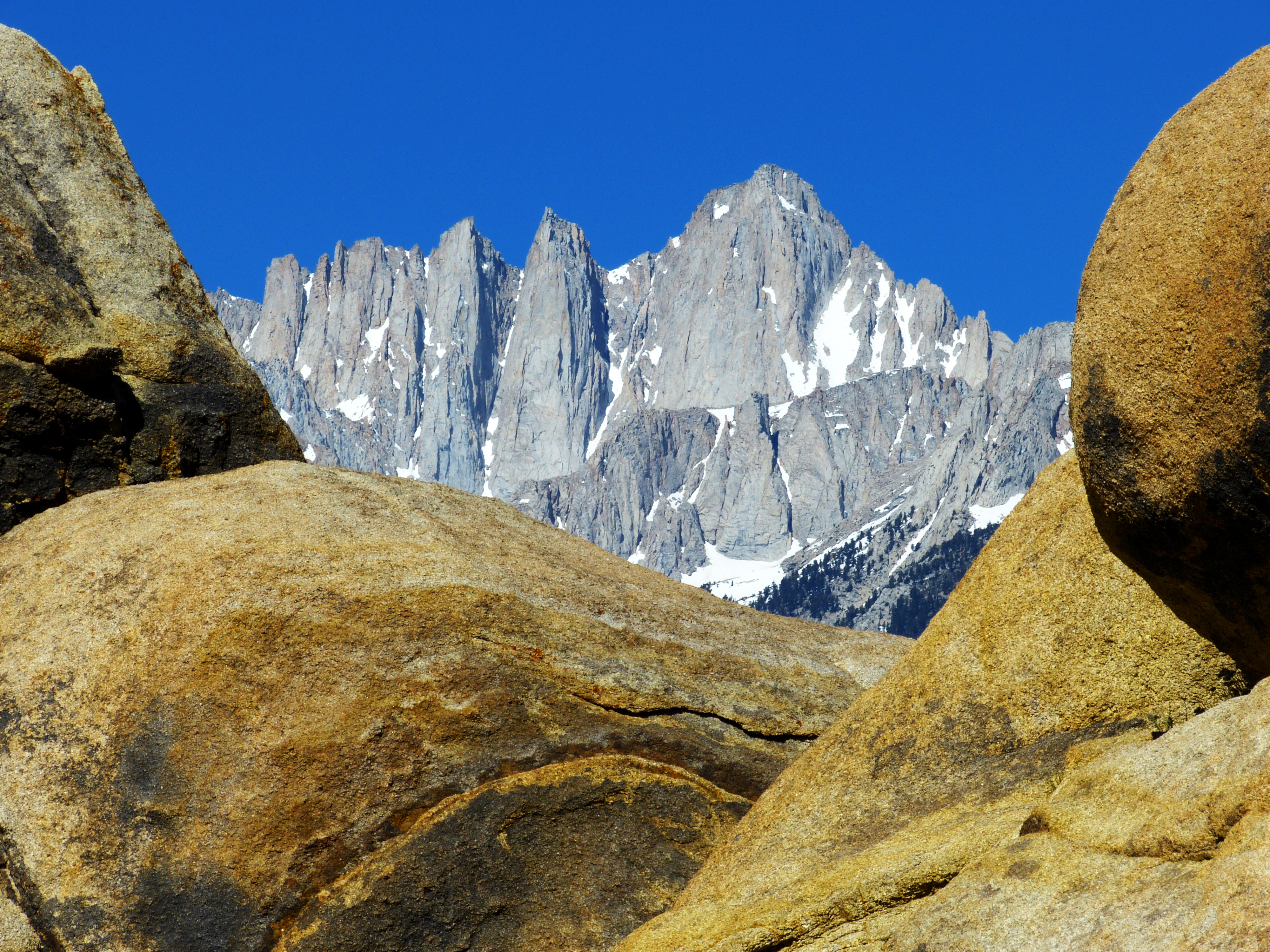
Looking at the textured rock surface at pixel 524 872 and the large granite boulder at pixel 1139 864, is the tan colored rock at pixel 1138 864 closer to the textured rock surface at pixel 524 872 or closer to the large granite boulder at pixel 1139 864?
the large granite boulder at pixel 1139 864

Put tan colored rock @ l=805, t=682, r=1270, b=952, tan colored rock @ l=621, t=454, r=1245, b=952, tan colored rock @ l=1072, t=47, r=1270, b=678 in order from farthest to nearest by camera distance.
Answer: tan colored rock @ l=621, t=454, r=1245, b=952 < tan colored rock @ l=1072, t=47, r=1270, b=678 < tan colored rock @ l=805, t=682, r=1270, b=952

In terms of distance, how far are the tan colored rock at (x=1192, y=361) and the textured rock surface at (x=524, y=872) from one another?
4.44 m

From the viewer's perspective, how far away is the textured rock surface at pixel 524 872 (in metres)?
8.87

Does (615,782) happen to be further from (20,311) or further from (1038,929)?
(20,311)

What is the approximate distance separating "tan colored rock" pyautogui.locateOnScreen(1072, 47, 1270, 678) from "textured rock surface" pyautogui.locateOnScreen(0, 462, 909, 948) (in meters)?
4.72

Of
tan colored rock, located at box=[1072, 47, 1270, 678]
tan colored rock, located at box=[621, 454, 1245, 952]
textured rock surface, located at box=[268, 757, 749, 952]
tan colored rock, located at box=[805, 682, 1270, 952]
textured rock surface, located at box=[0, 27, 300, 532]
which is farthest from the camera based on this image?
textured rock surface, located at box=[0, 27, 300, 532]

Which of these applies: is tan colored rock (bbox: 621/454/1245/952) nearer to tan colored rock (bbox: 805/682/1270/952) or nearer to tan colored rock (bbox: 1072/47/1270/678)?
tan colored rock (bbox: 805/682/1270/952)

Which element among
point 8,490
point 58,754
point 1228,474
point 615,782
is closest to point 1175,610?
point 1228,474

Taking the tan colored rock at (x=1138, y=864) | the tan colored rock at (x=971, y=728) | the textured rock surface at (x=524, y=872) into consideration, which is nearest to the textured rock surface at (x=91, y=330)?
the textured rock surface at (x=524, y=872)

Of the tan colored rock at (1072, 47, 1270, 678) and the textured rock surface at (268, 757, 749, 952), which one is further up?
the tan colored rock at (1072, 47, 1270, 678)

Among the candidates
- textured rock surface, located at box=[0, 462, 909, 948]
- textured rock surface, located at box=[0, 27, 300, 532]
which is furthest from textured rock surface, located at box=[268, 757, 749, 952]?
textured rock surface, located at box=[0, 27, 300, 532]

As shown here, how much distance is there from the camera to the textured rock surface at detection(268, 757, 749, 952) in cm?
887

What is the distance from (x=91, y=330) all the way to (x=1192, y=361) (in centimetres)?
1011

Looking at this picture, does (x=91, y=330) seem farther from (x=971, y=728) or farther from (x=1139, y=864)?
(x=1139, y=864)
